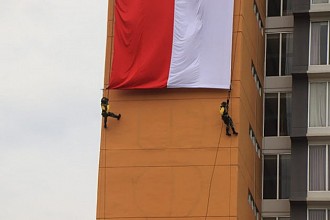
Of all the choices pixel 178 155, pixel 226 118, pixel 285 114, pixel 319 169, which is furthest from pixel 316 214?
pixel 178 155

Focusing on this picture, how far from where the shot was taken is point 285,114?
63188mm

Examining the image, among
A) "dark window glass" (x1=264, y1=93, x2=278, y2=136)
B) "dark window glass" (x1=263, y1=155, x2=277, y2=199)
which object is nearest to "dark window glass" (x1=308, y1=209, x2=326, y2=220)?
"dark window glass" (x1=263, y1=155, x2=277, y2=199)

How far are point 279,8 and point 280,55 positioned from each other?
301cm

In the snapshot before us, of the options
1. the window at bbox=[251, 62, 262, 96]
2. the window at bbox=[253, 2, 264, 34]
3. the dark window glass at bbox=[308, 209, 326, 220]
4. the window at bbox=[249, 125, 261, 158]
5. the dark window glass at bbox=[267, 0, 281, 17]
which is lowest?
the dark window glass at bbox=[308, 209, 326, 220]

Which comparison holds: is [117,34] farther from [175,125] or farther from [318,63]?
[318,63]

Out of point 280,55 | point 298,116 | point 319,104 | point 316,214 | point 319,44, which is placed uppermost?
point 319,44

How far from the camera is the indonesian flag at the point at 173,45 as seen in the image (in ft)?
189

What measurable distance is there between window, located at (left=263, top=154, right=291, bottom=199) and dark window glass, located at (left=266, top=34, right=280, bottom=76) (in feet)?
17.2

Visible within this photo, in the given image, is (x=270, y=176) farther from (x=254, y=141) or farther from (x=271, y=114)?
(x=271, y=114)

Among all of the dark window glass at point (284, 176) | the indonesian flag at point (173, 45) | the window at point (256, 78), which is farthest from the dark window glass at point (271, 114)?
the indonesian flag at point (173, 45)

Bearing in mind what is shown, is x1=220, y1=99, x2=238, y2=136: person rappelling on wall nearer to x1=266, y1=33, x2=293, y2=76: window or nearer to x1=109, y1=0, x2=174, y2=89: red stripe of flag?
x1=109, y1=0, x2=174, y2=89: red stripe of flag

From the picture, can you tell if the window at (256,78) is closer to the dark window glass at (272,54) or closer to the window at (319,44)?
the dark window glass at (272,54)

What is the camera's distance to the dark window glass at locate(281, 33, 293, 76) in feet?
211

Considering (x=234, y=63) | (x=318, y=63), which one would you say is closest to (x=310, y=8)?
(x=318, y=63)
